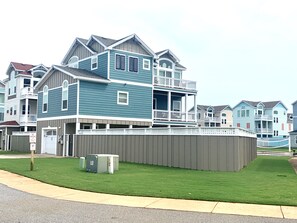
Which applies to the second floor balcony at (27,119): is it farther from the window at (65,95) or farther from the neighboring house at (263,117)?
the neighboring house at (263,117)

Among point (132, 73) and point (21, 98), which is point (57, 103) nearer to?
point (132, 73)

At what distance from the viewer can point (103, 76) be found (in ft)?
110

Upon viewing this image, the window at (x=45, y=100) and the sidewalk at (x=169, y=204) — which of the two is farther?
the window at (x=45, y=100)

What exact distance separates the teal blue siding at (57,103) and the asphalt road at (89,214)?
2159 cm

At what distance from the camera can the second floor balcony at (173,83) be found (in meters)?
38.4

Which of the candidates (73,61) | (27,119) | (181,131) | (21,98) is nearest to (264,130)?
(27,119)

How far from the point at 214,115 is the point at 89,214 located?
85036 mm

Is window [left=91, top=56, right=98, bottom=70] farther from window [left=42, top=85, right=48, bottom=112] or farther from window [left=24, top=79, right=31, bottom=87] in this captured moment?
window [left=24, top=79, right=31, bottom=87]

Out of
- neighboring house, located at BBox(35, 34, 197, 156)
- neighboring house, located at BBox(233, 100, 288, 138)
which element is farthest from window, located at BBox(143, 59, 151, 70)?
neighboring house, located at BBox(233, 100, 288, 138)

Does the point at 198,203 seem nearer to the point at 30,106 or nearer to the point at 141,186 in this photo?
the point at 141,186

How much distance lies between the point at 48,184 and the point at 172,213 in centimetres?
677

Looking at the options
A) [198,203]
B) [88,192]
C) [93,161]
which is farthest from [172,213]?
[93,161]

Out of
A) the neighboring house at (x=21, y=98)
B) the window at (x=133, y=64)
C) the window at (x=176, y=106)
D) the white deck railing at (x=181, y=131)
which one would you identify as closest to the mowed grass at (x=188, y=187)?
the white deck railing at (x=181, y=131)

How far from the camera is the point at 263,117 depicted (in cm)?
8588
